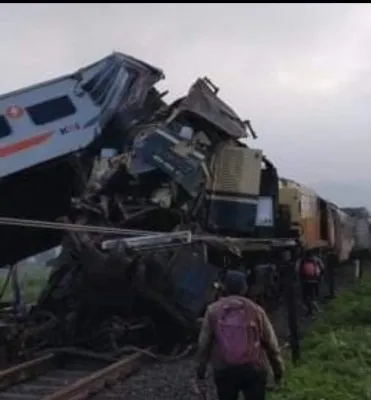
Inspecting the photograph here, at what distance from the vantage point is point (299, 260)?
21.2 meters

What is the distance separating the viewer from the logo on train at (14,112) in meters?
13.2

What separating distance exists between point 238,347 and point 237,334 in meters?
0.08

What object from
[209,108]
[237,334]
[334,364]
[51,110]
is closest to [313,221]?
[209,108]

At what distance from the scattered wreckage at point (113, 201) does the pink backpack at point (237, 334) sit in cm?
636

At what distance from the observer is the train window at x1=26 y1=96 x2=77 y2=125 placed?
1340 cm

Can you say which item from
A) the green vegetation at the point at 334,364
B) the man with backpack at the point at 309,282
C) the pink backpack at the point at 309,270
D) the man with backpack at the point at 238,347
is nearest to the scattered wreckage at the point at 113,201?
the green vegetation at the point at 334,364

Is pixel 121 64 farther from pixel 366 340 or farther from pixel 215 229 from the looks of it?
pixel 366 340

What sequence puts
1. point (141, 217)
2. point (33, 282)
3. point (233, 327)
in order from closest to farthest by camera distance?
point (233, 327) → point (141, 217) → point (33, 282)

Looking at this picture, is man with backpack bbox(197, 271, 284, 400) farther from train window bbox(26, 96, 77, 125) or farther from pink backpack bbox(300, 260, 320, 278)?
pink backpack bbox(300, 260, 320, 278)

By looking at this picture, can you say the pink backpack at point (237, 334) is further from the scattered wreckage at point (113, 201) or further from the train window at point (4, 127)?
the train window at point (4, 127)

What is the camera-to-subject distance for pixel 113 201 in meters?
13.4

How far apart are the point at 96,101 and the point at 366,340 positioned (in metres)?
5.46

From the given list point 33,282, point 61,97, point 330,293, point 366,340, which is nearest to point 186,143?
point 61,97

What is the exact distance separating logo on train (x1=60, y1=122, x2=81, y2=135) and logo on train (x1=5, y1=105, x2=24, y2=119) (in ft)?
2.21
